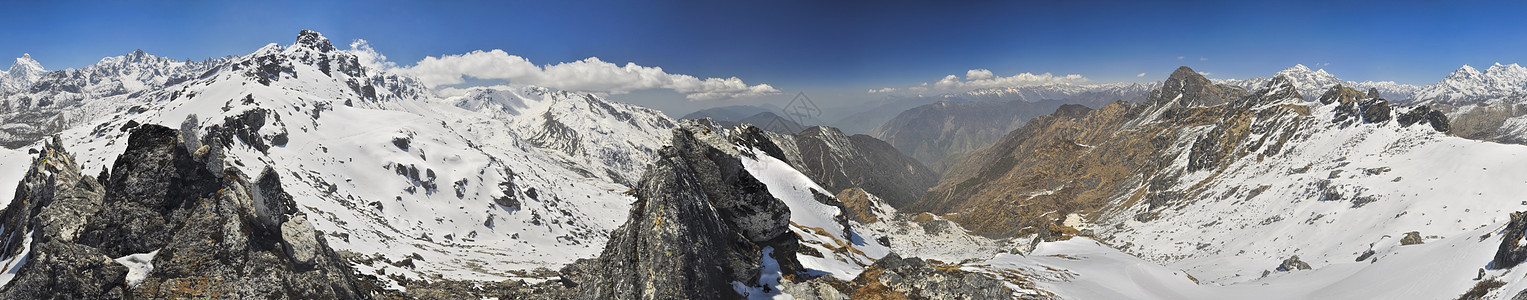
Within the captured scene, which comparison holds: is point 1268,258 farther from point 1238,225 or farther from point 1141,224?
point 1141,224

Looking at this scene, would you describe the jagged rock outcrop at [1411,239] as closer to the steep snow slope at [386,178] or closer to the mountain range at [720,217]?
the mountain range at [720,217]

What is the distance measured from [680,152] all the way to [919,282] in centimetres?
946

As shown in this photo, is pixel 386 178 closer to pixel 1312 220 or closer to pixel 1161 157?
pixel 1312 220

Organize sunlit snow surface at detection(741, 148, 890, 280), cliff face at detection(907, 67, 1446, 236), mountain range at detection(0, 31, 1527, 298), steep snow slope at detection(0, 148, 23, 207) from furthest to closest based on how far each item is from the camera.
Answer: cliff face at detection(907, 67, 1446, 236), steep snow slope at detection(0, 148, 23, 207), sunlit snow surface at detection(741, 148, 890, 280), mountain range at detection(0, 31, 1527, 298)

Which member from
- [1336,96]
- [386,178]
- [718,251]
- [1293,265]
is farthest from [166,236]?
[1336,96]

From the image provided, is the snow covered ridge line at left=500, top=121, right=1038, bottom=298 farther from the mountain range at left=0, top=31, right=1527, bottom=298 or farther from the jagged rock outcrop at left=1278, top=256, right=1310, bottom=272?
the jagged rock outcrop at left=1278, top=256, right=1310, bottom=272

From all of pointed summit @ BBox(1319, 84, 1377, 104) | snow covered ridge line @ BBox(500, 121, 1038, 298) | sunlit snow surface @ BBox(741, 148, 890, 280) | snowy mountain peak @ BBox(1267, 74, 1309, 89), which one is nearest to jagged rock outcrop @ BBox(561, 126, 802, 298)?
snow covered ridge line @ BBox(500, 121, 1038, 298)

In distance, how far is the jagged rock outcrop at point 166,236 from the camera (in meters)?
14.1

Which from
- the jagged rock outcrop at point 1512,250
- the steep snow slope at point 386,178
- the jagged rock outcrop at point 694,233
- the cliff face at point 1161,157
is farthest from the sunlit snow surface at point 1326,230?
the steep snow slope at point 386,178

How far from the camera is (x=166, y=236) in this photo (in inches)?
609

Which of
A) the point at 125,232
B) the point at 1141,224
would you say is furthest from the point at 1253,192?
the point at 125,232

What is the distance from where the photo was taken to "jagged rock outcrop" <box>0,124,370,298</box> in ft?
46.3

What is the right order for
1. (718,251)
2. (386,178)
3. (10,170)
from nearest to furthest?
(718,251) → (10,170) → (386,178)

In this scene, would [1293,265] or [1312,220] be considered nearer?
[1293,265]
